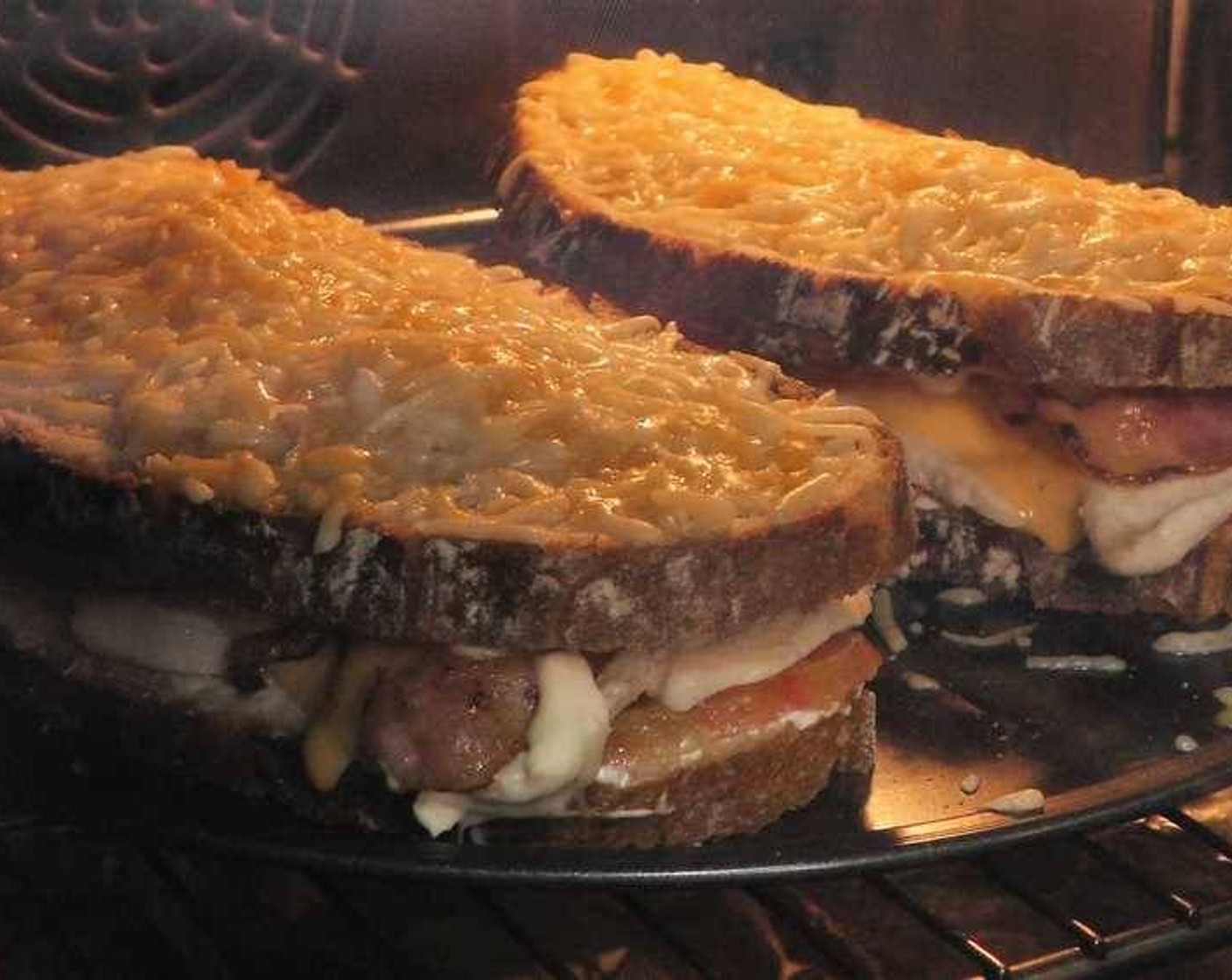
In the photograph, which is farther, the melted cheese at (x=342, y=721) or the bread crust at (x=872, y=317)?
the bread crust at (x=872, y=317)

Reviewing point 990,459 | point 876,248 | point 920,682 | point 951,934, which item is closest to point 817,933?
point 951,934

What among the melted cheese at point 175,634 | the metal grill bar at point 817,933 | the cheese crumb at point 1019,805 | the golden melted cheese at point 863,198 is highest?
the golden melted cheese at point 863,198

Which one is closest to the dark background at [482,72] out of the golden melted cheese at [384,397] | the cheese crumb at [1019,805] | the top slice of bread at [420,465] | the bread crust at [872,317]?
the bread crust at [872,317]

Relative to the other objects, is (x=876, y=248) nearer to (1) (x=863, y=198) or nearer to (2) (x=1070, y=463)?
(1) (x=863, y=198)

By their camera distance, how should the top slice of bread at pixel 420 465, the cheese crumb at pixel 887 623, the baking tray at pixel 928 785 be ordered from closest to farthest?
the baking tray at pixel 928 785 < the top slice of bread at pixel 420 465 < the cheese crumb at pixel 887 623

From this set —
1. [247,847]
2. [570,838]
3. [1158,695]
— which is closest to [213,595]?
[247,847]

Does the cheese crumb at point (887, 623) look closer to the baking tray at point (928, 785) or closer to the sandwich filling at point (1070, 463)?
the baking tray at point (928, 785)

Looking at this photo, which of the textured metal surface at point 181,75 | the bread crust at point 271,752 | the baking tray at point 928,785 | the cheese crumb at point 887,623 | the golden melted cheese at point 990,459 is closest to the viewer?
the baking tray at point 928,785

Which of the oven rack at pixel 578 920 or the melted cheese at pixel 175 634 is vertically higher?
the melted cheese at pixel 175 634
